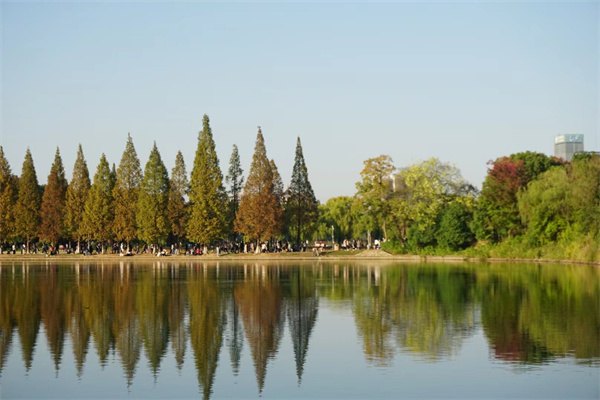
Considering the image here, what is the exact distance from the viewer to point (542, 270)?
170ft

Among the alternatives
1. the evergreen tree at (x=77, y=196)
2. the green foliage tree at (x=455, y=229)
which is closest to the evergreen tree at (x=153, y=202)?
the evergreen tree at (x=77, y=196)

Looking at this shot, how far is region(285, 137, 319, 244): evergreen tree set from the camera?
82.8 meters

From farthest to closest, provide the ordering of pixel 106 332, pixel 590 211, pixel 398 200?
pixel 398 200 → pixel 590 211 → pixel 106 332

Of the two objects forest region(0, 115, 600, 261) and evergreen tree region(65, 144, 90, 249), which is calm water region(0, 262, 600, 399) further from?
evergreen tree region(65, 144, 90, 249)

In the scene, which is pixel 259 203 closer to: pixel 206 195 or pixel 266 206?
pixel 266 206

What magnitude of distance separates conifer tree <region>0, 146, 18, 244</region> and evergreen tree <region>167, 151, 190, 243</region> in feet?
55.9

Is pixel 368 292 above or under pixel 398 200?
under

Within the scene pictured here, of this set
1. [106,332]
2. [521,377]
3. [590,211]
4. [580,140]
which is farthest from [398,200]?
[580,140]

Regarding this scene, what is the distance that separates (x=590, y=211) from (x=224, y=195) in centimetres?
3726

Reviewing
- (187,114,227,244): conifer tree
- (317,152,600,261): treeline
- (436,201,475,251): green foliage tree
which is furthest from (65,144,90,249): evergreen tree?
(436,201,475,251): green foliage tree

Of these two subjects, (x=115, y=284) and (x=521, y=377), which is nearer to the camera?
(x=521, y=377)

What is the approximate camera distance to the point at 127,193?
8319 cm

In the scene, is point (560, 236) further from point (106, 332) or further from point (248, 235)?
point (106, 332)

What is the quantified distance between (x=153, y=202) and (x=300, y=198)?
46.8ft
